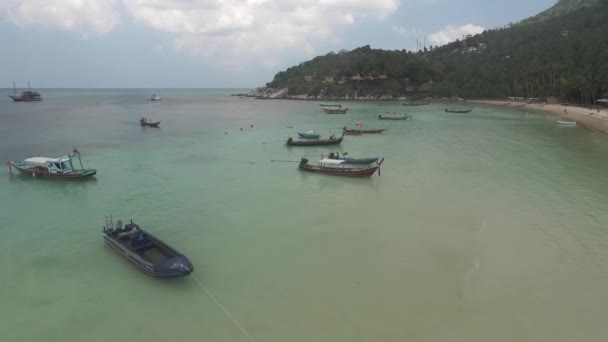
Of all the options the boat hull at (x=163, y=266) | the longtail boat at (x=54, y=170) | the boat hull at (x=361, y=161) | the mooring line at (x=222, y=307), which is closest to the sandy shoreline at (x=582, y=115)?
the boat hull at (x=361, y=161)

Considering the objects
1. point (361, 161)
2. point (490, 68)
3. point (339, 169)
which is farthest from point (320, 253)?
point (490, 68)

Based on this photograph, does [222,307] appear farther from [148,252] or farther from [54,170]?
[54,170]

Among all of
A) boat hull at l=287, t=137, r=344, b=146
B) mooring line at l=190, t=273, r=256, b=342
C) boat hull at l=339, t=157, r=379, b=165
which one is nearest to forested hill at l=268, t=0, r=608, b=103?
boat hull at l=287, t=137, r=344, b=146

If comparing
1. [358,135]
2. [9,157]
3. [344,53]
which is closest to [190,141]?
[9,157]

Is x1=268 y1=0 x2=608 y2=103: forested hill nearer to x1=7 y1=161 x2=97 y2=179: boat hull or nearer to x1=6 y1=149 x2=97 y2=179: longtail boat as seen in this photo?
x1=7 y1=161 x2=97 y2=179: boat hull

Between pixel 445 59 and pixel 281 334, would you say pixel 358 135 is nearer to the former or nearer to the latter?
pixel 281 334

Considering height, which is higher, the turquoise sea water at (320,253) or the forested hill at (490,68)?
the forested hill at (490,68)

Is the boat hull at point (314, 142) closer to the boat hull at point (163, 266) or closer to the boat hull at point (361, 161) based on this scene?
the boat hull at point (361, 161)
